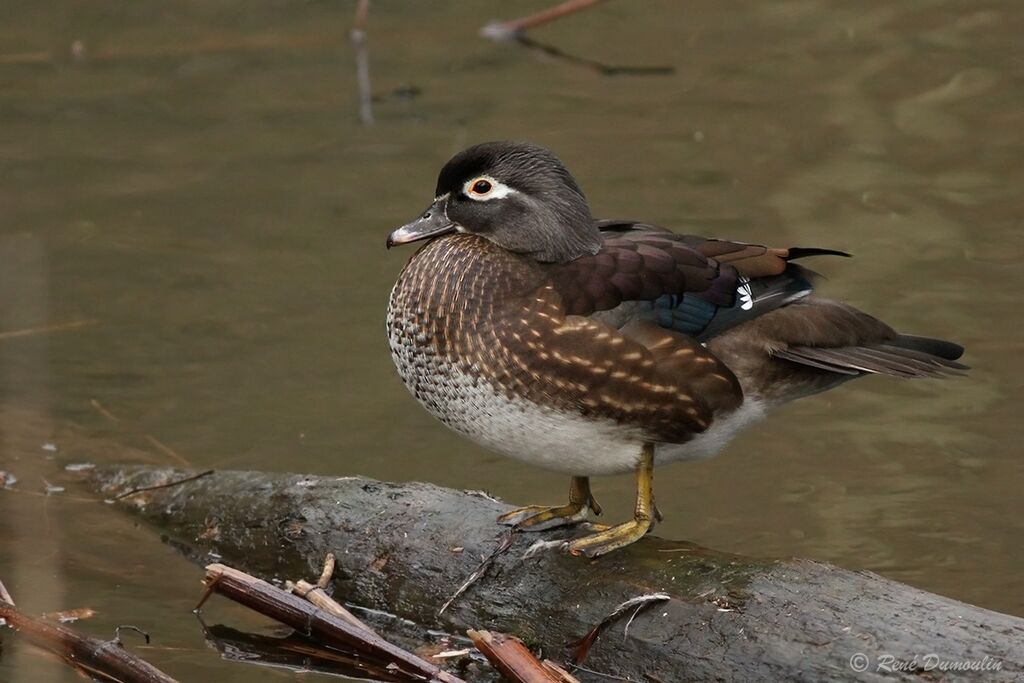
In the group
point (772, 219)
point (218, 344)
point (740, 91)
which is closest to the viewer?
point (218, 344)

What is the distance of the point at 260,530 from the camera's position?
539cm

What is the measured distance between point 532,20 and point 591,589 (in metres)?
7.44

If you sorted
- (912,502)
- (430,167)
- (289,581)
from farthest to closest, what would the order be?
(430,167), (912,502), (289,581)

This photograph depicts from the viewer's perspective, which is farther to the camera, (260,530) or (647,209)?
(647,209)

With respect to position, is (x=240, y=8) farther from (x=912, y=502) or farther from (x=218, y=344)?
(x=912, y=502)

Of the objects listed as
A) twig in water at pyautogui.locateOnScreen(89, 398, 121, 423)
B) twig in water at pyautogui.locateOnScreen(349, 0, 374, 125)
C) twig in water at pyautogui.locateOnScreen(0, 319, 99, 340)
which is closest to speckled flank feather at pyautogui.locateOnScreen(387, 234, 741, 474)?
twig in water at pyautogui.locateOnScreen(89, 398, 121, 423)

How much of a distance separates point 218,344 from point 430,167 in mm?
2301

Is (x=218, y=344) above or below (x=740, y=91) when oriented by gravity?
below

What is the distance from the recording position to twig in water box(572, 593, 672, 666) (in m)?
4.51

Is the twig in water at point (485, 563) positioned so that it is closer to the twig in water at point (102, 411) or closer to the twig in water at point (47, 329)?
the twig in water at point (102, 411)

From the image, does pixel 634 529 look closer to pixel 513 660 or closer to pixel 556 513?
pixel 556 513

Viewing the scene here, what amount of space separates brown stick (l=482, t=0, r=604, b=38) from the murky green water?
0.21 m

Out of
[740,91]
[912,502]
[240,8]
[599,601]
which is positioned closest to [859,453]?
[912,502]

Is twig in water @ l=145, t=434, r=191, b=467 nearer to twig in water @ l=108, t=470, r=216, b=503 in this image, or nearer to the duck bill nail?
twig in water @ l=108, t=470, r=216, b=503
